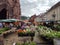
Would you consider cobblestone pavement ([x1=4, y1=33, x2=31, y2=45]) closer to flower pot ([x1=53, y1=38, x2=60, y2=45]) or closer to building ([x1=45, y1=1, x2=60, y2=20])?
flower pot ([x1=53, y1=38, x2=60, y2=45])

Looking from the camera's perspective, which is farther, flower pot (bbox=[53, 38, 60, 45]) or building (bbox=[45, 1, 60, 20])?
building (bbox=[45, 1, 60, 20])

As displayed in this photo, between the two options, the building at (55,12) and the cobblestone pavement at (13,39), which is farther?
the building at (55,12)

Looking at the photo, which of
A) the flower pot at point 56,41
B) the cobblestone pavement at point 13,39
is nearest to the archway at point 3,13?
the cobblestone pavement at point 13,39

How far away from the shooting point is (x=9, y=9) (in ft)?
178

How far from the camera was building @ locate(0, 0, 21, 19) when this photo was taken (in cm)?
5368

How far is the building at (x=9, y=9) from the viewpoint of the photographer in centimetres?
5368

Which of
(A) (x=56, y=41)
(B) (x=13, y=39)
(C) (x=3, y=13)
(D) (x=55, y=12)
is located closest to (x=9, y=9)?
(C) (x=3, y=13)

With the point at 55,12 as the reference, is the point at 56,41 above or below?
below

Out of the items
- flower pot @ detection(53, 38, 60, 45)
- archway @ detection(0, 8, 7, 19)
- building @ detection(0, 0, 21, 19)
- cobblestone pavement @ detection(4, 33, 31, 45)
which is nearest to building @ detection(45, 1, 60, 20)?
building @ detection(0, 0, 21, 19)

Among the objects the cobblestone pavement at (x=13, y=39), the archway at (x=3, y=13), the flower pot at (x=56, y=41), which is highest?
the archway at (x=3, y=13)

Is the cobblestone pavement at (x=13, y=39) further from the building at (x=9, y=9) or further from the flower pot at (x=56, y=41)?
the building at (x=9, y=9)

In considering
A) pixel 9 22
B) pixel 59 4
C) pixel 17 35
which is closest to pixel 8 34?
pixel 17 35

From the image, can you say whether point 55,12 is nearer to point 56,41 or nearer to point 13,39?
point 13,39

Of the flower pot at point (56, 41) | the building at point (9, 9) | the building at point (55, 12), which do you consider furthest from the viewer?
the building at point (55, 12)
